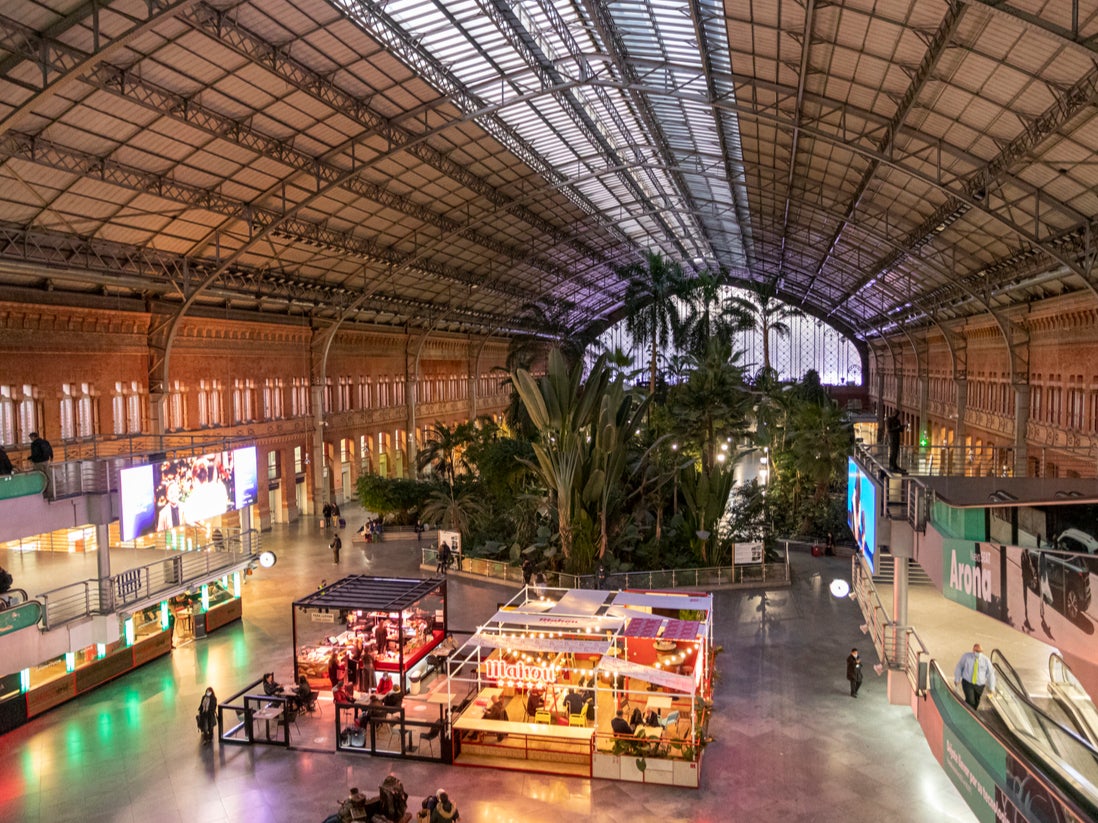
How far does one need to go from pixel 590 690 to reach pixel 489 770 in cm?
241

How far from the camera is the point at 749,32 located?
22.7 meters

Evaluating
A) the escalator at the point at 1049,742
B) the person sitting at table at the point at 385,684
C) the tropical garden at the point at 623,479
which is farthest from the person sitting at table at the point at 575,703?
the tropical garden at the point at 623,479

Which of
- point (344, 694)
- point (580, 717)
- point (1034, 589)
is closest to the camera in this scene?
point (1034, 589)

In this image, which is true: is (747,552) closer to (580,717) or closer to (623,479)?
(623,479)

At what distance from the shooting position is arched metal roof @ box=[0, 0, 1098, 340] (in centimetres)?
1930

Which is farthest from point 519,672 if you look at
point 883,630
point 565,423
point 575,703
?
point 565,423

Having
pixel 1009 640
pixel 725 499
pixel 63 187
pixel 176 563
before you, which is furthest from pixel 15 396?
pixel 1009 640

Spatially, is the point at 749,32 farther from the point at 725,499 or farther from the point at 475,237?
the point at 475,237

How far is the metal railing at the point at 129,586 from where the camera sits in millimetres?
18062

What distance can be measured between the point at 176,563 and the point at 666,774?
12250mm

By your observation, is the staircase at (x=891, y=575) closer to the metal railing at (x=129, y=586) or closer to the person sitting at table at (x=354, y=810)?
the person sitting at table at (x=354, y=810)

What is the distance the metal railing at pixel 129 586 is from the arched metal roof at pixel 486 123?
9428 millimetres

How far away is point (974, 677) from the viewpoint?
33.6 feet

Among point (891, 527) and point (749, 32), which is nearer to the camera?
point (891, 527)
